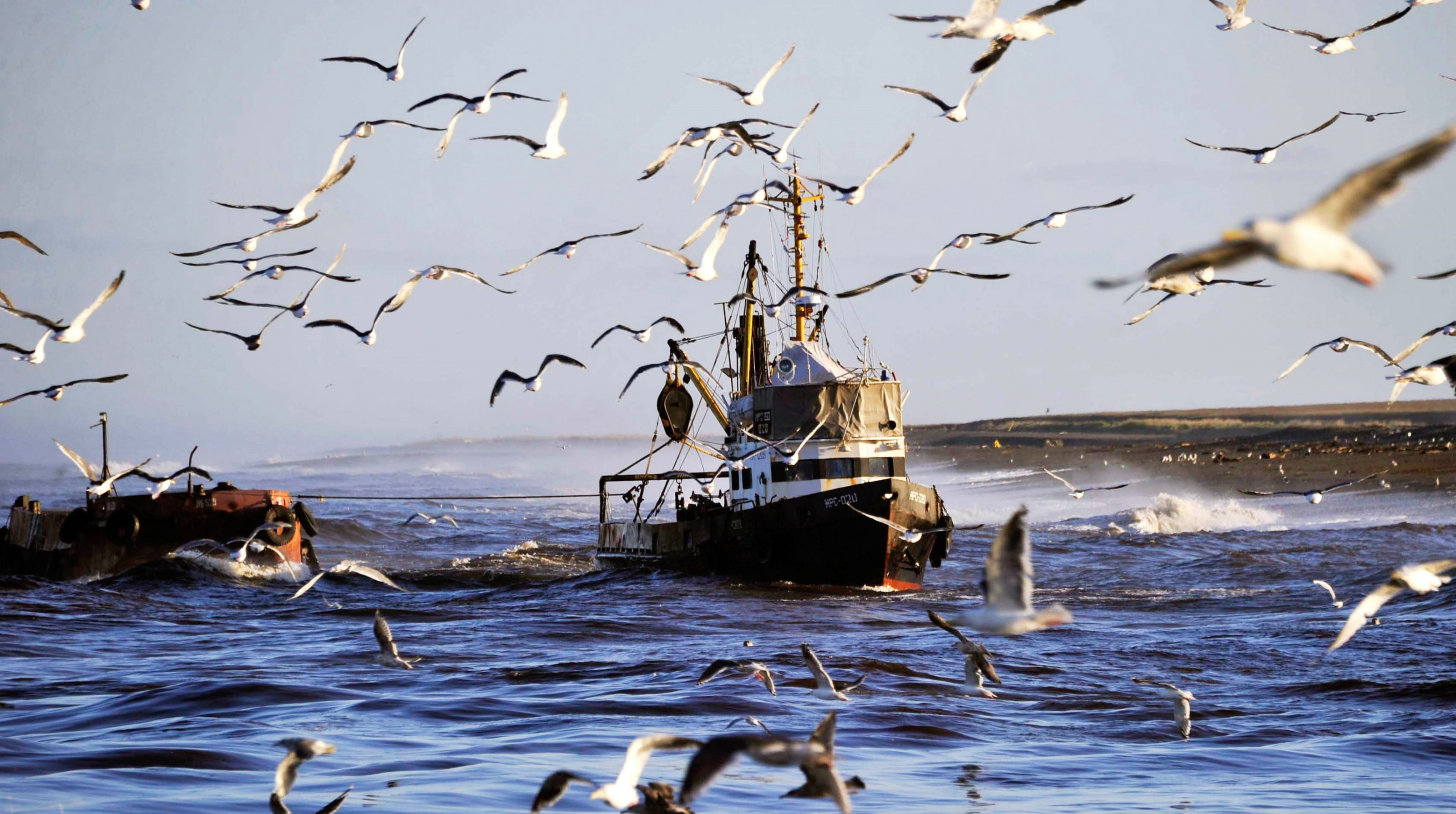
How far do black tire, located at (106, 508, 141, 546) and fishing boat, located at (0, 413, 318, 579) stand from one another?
0.01 metres

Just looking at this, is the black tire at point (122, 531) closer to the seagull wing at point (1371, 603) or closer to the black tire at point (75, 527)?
the black tire at point (75, 527)

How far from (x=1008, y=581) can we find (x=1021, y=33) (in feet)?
16.6

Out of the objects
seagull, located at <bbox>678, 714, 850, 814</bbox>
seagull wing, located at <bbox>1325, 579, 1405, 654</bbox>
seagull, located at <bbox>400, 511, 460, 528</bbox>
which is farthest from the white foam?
seagull, located at <bbox>678, 714, 850, 814</bbox>

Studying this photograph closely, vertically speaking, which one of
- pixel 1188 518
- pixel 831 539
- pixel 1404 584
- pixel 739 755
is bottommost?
pixel 1188 518

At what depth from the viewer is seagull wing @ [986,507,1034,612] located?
8.06m

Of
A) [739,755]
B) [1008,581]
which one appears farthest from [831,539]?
[739,755]

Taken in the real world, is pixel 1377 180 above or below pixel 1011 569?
above

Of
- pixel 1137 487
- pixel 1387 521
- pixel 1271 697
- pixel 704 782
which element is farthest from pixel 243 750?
pixel 1137 487

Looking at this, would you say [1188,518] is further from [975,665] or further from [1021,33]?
[1021,33]

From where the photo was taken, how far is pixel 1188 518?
63.5m

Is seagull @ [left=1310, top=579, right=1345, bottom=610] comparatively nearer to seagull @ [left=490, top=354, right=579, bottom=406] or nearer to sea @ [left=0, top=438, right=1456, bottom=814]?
sea @ [left=0, top=438, right=1456, bottom=814]

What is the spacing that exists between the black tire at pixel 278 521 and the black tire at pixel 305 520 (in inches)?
22.2

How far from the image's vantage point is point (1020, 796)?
11.7 meters

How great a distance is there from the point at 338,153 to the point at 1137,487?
82.7m
